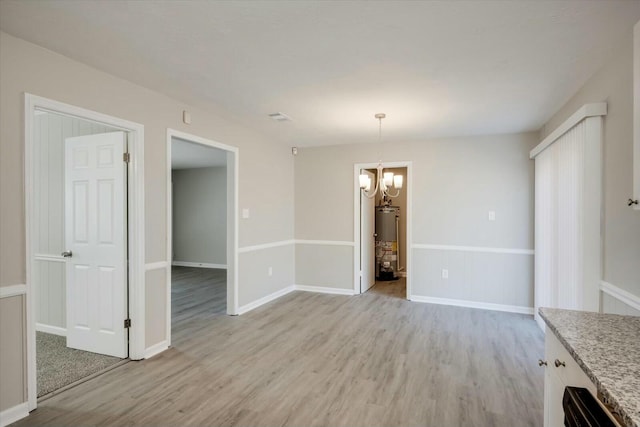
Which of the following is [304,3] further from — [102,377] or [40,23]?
[102,377]

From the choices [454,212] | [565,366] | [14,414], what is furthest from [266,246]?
[565,366]

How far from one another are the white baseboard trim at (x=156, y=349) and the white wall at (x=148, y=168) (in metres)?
0.07

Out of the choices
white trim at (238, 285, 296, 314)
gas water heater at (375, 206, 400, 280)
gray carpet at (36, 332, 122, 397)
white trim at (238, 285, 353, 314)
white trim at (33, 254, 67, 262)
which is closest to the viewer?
gray carpet at (36, 332, 122, 397)

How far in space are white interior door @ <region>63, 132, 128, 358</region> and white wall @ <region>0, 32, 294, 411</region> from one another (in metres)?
0.23

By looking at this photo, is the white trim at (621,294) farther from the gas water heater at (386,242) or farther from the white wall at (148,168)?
the gas water heater at (386,242)

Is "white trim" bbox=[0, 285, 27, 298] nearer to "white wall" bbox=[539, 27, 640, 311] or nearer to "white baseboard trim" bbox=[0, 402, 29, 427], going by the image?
"white baseboard trim" bbox=[0, 402, 29, 427]

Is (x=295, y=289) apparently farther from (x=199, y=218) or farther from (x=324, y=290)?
(x=199, y=218)

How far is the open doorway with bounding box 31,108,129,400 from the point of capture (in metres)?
3.06

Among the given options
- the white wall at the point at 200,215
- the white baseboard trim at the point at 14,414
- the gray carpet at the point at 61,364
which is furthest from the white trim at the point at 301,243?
the white wall at the point at 200,215

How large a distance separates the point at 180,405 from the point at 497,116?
431 centimetres

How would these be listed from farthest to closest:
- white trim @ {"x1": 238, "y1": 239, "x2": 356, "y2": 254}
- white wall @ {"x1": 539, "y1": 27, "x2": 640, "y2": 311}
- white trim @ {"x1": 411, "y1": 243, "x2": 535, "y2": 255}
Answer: white trim @ {"x1": 238, "y1": 239, "x2": 356, "y2": 254}, white trim @ {"x1": 411, "y1": 243, "x2": 535, "y2": 255}, white wall @ {"x1": 539, "y1": 27, "x2": 640, "y2": 311}

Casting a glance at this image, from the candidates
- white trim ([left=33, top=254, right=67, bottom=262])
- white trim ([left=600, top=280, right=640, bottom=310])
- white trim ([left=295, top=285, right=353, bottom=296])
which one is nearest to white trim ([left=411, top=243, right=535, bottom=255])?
white trim ([left=295, top=285, right=353, bottom=296])

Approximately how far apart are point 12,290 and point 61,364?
1.18 m

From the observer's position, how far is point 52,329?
368cm
